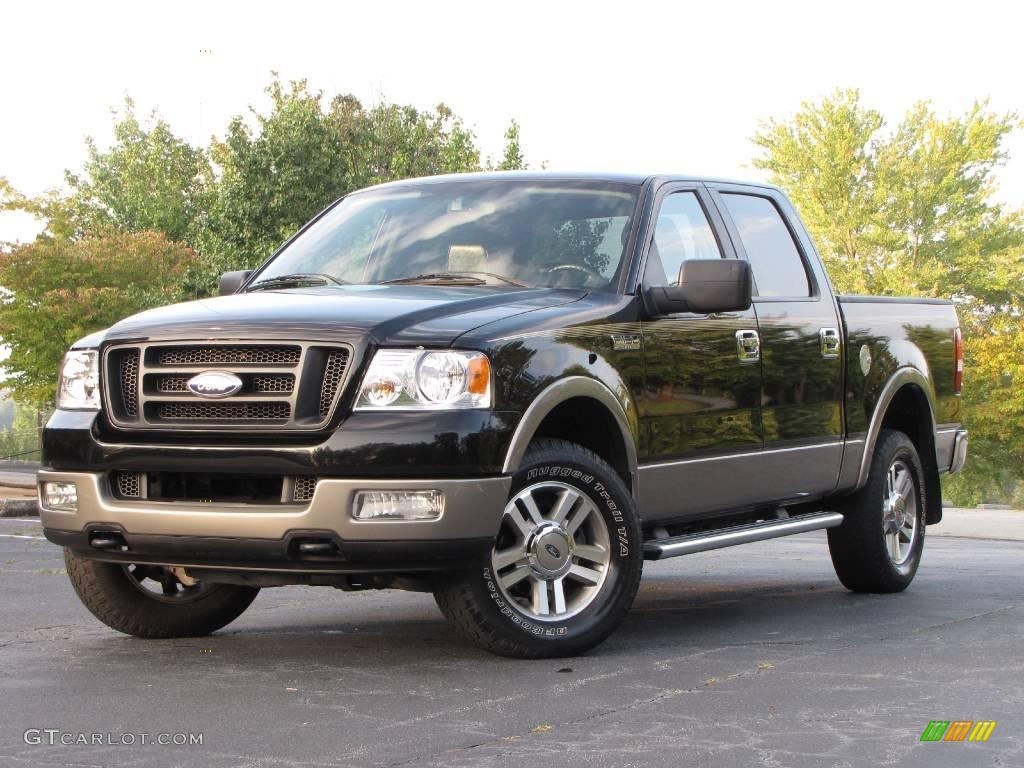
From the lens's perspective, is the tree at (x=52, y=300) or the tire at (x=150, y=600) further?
the tree at (x=52, y=300)

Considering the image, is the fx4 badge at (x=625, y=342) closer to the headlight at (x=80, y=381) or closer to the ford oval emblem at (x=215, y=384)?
the ford oval emblem at (x=215, y=384)

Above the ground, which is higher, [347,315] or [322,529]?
[347,315]

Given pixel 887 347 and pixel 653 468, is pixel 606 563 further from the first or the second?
pixel 887 347

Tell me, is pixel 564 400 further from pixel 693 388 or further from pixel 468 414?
pixel 693 388

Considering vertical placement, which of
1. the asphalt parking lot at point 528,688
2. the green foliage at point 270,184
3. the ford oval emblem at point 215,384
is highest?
the green foliage at point 270,184

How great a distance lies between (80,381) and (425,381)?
1474mm

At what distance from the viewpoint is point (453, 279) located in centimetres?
675

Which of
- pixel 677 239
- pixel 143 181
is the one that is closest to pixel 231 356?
pixel 677 239

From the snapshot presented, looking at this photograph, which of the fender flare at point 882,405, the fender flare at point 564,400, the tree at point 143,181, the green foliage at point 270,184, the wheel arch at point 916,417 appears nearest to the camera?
the fender flare at point 564,400

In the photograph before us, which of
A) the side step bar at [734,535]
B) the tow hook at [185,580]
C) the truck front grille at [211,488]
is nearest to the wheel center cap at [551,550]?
the side step bar at [734,535]

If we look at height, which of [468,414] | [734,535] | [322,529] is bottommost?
[734,535]

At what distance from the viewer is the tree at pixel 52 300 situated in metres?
37.3

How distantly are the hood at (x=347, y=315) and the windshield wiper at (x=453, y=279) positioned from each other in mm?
199

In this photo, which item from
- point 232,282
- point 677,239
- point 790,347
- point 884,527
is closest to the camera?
point 677,239
